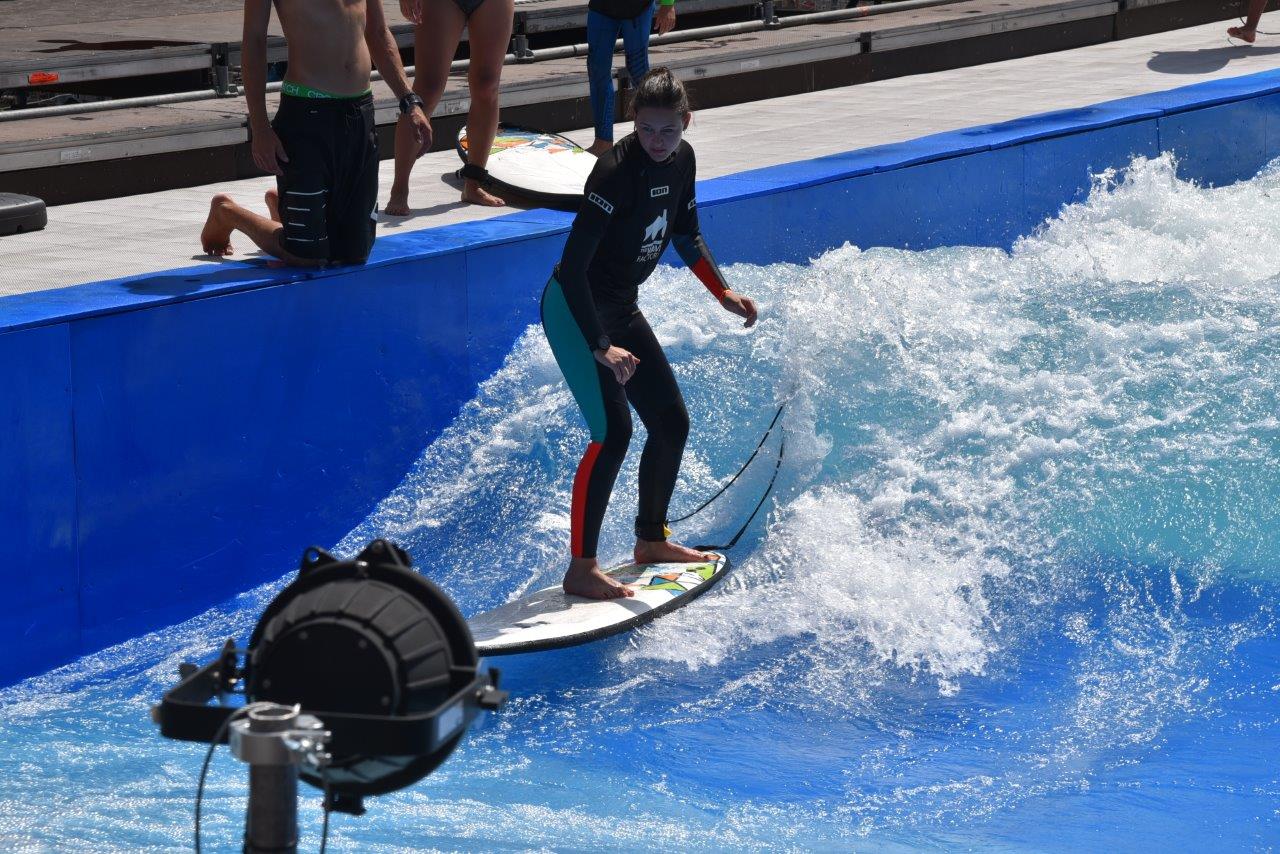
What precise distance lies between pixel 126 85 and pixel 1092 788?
377 inches

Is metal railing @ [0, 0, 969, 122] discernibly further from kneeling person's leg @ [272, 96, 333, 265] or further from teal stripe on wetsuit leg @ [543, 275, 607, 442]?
teal stripe on wetsuit leg @ [543, 275, 607, 442]

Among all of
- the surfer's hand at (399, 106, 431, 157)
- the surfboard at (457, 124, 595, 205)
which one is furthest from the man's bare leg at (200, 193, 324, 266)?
the surfboard at (457, 124, 595, 205)

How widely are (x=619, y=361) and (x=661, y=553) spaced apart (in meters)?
1.09

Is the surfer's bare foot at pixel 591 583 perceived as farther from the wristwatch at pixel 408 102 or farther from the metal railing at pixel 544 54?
the metal railing at pixel 544 54

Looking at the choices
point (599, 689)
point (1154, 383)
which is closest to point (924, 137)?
point (1154, 383)

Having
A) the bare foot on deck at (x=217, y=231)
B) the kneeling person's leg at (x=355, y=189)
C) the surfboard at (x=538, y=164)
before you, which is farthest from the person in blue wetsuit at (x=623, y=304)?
the surfboard at (x=538, y=164)

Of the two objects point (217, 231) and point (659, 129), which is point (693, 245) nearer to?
point (659, 129)

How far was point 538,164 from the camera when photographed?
8453 mm

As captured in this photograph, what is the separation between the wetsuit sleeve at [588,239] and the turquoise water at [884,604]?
1136 mm

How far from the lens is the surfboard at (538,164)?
8.03m

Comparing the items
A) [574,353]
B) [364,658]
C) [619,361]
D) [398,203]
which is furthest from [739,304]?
[364,658]

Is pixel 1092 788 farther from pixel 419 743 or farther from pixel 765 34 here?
pixel 765 34

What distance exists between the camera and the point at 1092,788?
4.15 meters

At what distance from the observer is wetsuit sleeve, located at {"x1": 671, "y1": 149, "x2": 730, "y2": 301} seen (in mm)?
5223
